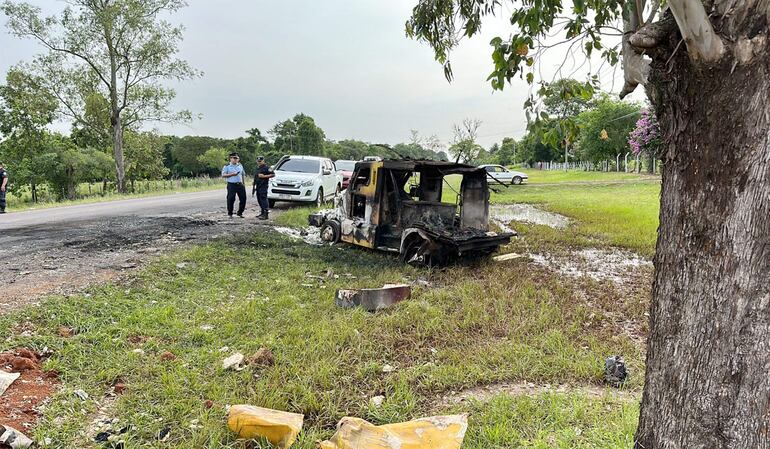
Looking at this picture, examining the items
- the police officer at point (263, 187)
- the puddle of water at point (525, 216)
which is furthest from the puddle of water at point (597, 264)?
the police officer at point (263, 187)

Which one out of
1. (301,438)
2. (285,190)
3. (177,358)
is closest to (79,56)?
(285,190)

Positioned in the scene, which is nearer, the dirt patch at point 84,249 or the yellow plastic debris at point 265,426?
the yellow plastic debris at point 265,426

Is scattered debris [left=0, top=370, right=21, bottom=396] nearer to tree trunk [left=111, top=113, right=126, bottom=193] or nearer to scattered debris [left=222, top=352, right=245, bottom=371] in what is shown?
scattered debris [left=222, top=352, right=245, bottom=371]

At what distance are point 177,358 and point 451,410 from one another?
2.28m

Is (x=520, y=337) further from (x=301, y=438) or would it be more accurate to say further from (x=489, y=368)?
(x=301, y=438)

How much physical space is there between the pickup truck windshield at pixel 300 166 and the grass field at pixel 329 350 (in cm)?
806

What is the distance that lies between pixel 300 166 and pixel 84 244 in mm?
7799

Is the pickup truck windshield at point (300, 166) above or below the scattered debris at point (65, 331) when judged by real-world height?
above

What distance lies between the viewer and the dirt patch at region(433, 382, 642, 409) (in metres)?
3.19

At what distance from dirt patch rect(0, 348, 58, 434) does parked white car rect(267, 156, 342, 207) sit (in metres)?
10.4

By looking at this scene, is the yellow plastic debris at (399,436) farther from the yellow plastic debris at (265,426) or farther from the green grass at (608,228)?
the green grass at (608,228)

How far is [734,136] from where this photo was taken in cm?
145

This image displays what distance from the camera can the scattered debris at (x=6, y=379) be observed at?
9.70 ft

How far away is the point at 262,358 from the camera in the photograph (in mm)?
3635
